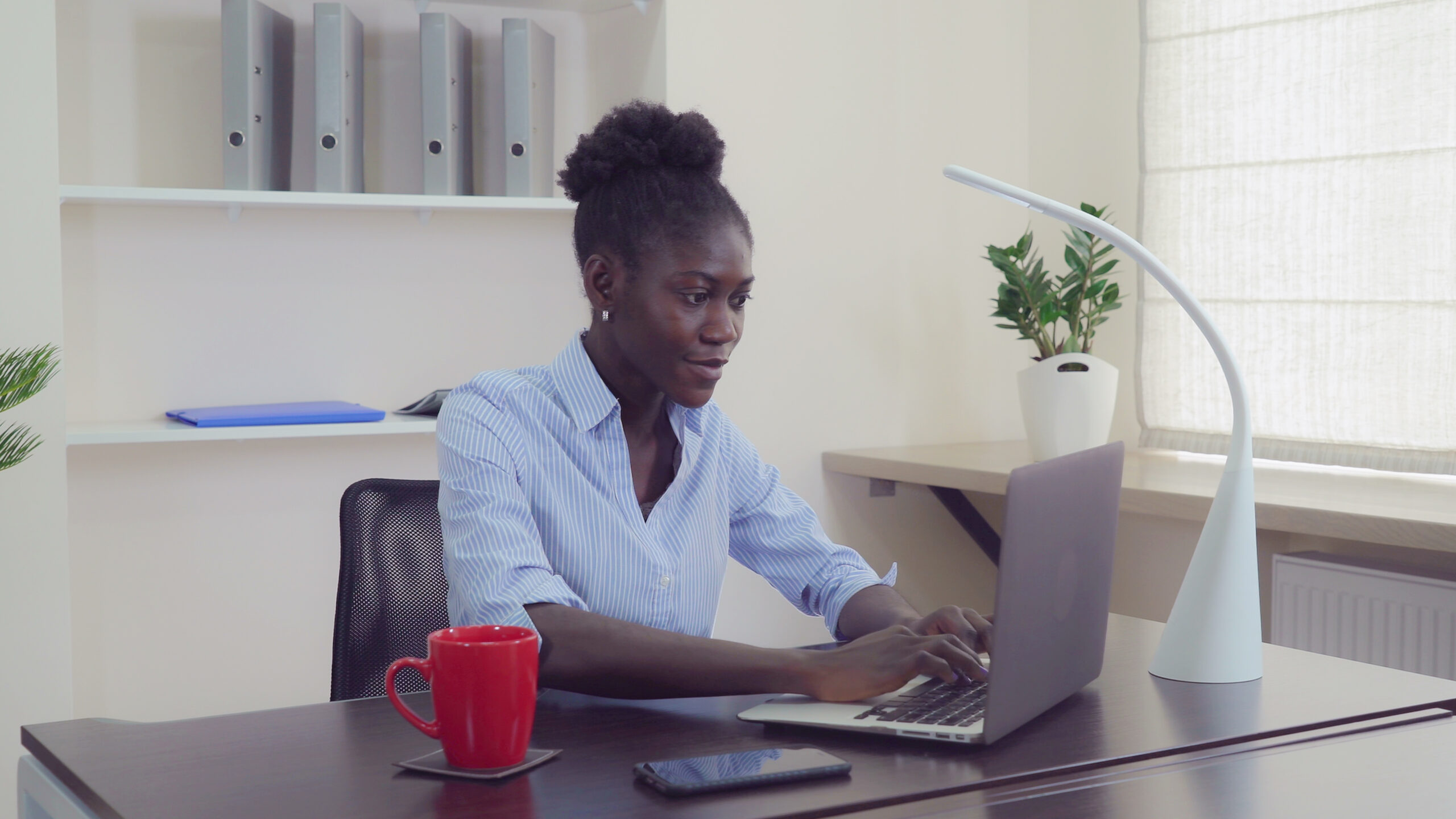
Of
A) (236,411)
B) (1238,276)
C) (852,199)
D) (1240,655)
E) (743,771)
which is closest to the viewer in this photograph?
(743,771)

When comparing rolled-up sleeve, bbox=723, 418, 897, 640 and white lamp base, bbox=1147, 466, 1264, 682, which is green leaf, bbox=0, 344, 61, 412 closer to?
rolled-up sleeve, bbox=723, 418, 897, 640

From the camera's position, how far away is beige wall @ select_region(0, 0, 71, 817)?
6.46 ft

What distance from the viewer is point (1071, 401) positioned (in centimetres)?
244

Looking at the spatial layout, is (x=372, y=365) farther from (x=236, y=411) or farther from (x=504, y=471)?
(x=504, y=471)

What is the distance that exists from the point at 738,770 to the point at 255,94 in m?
1.76

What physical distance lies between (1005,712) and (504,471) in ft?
1.77

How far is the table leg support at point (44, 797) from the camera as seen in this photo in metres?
0.87

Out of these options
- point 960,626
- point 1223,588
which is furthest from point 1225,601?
point 960,626

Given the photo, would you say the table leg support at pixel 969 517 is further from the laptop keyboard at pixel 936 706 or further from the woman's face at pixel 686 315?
the laptop keyboard at pixel 936 706

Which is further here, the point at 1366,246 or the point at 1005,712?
the point at 1366,246

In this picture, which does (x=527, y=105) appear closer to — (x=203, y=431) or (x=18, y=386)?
(x=203, y=431)

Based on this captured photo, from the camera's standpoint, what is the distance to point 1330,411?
2477 millimetres

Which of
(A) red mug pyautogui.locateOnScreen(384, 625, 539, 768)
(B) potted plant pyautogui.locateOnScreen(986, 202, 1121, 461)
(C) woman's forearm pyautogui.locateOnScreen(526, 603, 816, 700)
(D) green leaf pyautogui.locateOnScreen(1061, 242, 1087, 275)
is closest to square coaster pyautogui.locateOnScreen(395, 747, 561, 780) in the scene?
(A) red mug pyautogui.locateOnScreen(384, 625, 539, 768)

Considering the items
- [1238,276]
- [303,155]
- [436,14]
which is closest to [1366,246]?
[1238,276]
